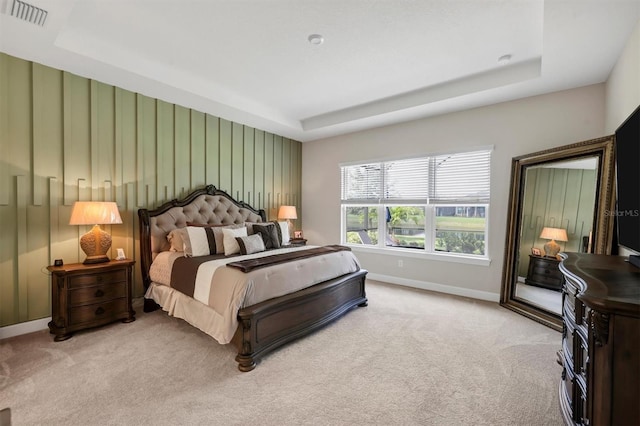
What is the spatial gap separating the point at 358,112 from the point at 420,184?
156 cm

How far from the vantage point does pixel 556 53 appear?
274 cm

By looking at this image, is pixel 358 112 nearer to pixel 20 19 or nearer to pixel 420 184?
pixel 420 184

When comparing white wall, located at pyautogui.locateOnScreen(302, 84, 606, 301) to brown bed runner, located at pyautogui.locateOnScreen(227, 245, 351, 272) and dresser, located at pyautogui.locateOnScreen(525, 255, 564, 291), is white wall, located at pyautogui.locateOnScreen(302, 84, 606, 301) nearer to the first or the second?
dresser, located at pyautogui.locateOnScreen(525, 255, 564, 291)

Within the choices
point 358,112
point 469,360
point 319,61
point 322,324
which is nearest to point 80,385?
point 322,324

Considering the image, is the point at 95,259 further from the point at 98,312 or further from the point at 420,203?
the point at 420,203

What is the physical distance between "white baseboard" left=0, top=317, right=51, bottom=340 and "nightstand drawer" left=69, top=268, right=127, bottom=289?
66cm

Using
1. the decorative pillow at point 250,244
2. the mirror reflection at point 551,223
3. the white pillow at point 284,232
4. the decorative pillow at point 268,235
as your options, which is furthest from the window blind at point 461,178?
the decorative pillow at point 250,244

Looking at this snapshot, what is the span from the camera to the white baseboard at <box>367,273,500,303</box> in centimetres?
418

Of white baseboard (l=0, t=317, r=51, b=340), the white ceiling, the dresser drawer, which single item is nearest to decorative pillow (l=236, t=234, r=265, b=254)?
the white ceiling

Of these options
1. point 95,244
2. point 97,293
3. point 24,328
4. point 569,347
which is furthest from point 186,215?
point 569,347

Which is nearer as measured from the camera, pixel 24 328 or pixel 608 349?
pixel 608 349

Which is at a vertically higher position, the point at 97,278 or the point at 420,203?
the point at 420,203

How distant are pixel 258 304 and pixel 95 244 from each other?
206 cm

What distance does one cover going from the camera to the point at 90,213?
3.00 metres
